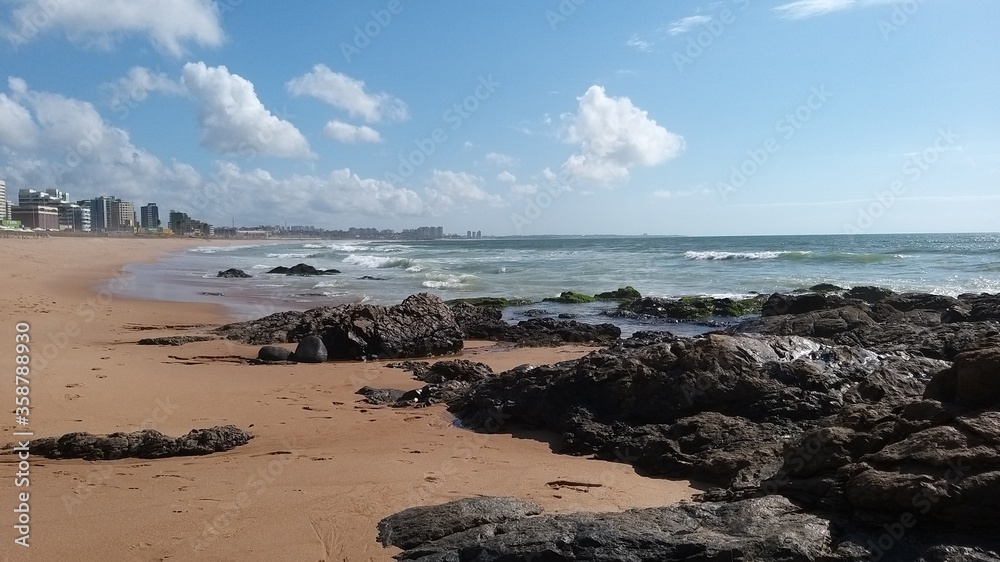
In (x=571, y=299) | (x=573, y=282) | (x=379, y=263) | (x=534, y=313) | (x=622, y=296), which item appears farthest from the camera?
(x=379, y=263)

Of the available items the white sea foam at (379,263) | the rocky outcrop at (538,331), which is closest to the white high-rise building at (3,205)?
the white sea foam at (379,263)

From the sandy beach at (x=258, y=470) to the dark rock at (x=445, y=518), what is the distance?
12 cm

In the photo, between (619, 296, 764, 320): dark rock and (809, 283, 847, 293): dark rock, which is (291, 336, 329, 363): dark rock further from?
(809, 283, 847, 293): dark rock

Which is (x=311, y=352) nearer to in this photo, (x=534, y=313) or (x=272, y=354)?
(x=272, y=354)

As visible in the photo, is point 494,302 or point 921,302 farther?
point 494,302

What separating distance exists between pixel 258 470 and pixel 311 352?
515 cm

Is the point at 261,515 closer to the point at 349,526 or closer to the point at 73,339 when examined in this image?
the point at 349,526

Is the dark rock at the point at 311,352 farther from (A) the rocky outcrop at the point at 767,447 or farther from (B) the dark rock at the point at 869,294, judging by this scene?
(B) the dark rock at the point at 869,294

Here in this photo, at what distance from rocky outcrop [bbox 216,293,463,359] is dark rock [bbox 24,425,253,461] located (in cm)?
468

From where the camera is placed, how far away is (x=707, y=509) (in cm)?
345

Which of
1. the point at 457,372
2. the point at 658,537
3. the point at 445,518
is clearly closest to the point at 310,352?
the point at 457,372

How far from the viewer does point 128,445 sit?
5.42 meters

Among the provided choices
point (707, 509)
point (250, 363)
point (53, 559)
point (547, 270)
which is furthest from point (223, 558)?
point (547, 270)

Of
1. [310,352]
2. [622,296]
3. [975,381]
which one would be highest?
[975,381]
